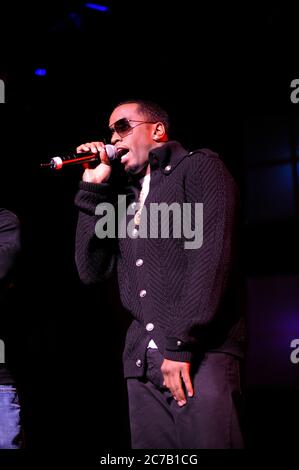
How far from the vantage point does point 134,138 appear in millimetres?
2189

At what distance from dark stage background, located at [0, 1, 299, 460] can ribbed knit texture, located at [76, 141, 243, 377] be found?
1.65 metres

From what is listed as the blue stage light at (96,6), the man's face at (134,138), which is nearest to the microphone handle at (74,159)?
the man's face at (134,138)

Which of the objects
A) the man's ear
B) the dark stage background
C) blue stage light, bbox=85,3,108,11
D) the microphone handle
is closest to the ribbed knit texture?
the microphone handle

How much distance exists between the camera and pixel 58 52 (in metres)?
3.71

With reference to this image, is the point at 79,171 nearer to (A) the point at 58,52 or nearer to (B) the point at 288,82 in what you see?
(A) the point at 58,52

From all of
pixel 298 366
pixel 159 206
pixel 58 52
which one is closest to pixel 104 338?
pixel 298 366

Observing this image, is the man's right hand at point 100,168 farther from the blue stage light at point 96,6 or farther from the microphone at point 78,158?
the blue stage light at point 96,6

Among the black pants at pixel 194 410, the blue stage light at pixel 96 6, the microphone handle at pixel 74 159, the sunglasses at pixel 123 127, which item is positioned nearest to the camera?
the black pants at pixel 194 410

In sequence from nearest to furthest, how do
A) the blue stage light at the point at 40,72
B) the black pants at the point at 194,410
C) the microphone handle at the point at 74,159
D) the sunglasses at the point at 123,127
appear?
the black pants at the point at 194,410, the microphone handle at the point at 74,159, the sunglasses at the point at 123,127, the blue stage light at the point at 40,72

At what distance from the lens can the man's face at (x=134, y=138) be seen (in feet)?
7.03

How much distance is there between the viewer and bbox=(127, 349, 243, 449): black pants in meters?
1.58

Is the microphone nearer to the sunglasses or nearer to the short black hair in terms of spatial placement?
the sunglasses

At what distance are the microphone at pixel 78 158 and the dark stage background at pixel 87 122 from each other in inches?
57.9

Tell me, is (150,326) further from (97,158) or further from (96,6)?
(96,6)
